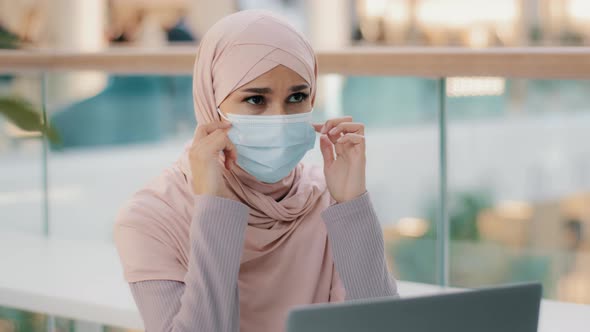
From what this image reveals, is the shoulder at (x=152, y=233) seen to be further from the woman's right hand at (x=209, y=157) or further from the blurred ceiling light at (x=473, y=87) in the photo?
the blurred ceiling light at (x=473, y=87)

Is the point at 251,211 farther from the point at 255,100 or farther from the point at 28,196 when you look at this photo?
the point at 28,196

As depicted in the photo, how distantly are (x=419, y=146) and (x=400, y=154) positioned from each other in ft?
2.01

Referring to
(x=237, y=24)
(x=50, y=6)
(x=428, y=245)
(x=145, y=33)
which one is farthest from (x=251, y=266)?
(x=145, y=33)

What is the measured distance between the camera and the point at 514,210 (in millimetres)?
3930

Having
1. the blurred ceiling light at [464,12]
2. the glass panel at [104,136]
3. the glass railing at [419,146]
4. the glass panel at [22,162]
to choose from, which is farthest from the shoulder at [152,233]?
the blurred ceiling light at [464,12]

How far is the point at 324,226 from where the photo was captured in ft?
5.10

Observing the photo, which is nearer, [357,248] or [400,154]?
[357,248]

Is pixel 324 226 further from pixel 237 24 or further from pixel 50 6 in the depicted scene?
pixel 50 6

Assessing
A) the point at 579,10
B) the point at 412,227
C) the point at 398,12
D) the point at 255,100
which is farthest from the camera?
the point at 398,12

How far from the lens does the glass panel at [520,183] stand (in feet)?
7.63

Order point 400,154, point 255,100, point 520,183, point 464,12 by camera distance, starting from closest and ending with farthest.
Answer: point 255,100
point 400,154
point 520,183
point 464,12

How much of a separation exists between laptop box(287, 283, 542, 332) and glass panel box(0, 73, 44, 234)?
1.77 metres

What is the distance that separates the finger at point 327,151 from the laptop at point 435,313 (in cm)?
54

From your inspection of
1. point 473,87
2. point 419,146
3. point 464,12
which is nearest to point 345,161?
point 473,87
